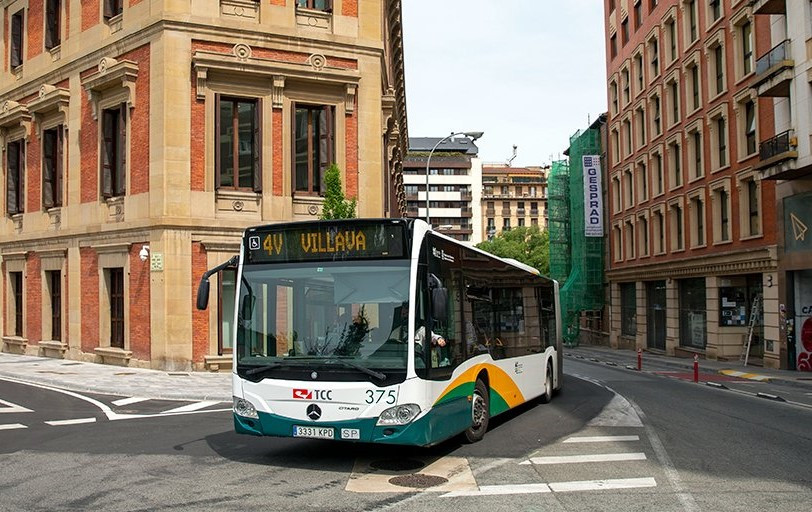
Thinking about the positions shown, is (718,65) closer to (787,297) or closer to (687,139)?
(687,139)

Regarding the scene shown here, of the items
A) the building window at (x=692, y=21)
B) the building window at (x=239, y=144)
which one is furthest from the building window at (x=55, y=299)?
the building window at (x=692, y=21)

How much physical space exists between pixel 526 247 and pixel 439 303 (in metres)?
75.8

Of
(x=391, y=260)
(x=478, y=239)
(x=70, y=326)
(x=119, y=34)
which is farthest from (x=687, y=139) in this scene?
(x=478, y=239)

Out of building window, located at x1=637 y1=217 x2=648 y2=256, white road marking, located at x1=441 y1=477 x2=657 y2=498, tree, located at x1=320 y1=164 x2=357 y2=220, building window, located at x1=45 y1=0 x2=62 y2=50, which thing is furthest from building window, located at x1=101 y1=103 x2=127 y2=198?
building window, located at x1=637 y1=217 x2=648 y2=256

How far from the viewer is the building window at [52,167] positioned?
2691 centimetres

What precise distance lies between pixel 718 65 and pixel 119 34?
24066 millimetres

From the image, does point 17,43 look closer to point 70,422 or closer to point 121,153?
point 121,153

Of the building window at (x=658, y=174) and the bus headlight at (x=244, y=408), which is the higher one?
the building window at (x=658, y=174)

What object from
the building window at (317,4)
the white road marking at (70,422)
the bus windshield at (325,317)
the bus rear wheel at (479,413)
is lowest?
the white road marking at (70,422)

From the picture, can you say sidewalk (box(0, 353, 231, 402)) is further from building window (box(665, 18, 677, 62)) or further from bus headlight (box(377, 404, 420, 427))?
building window (box(665, 18, 677, 62))

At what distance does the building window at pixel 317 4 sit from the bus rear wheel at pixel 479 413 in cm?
1647

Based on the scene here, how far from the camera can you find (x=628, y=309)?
157 feet

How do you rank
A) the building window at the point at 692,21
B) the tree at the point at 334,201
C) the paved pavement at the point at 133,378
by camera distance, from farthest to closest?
the building window at the point at 692,21
the tree at the point at 334,201
the paved pavement at the point at 133,378

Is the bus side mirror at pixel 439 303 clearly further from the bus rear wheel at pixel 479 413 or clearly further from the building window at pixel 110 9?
the building window at pixel 110 9
